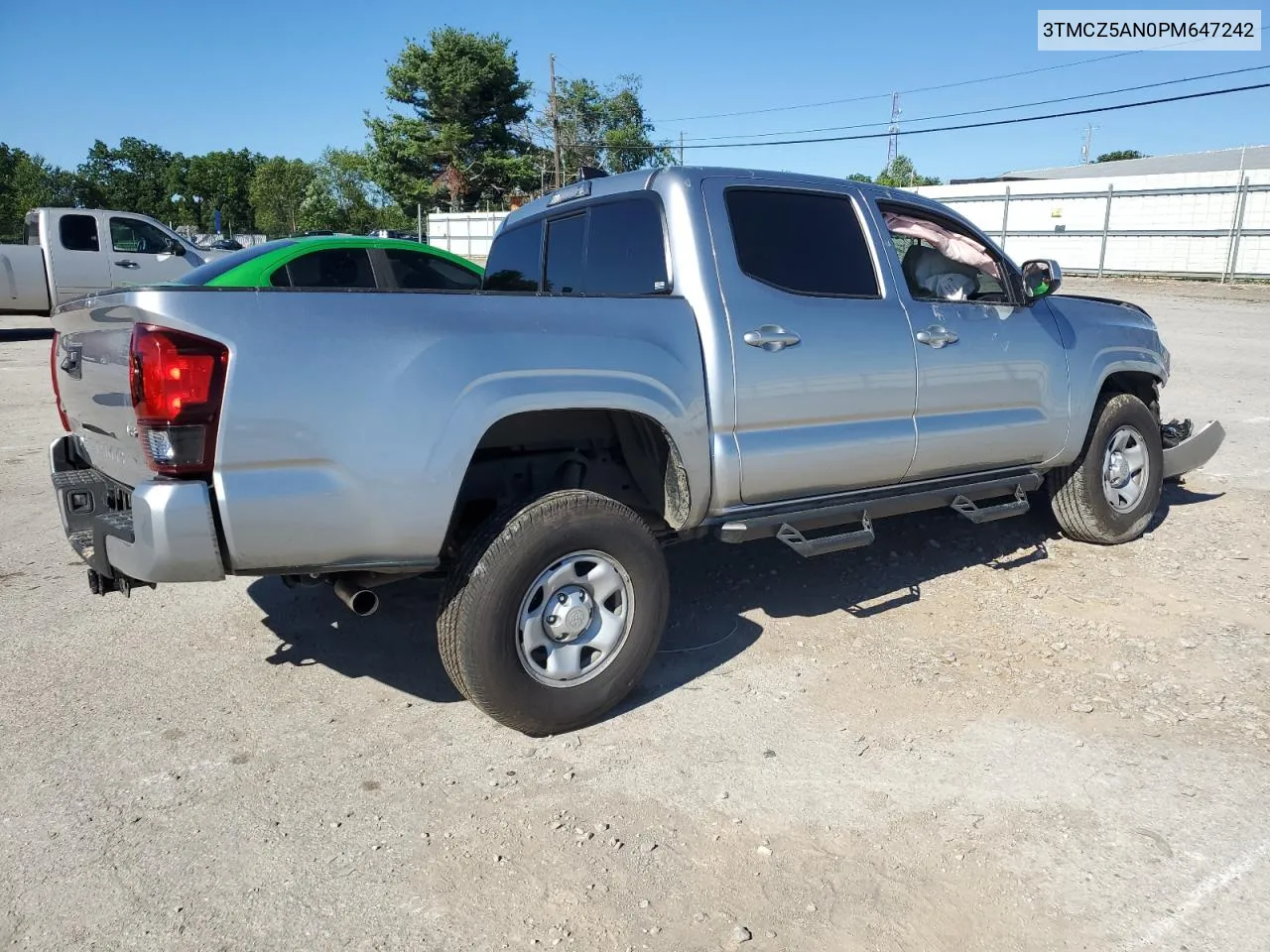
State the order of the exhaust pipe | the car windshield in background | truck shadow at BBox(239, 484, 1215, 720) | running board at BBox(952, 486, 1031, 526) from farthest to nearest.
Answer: the car windshield in background → running board at BBox(952, 486, 1031, 526) → truck shadow at BBox(239, 484, 1215, 720) → the exhaust pipe

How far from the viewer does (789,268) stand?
389 centimetres

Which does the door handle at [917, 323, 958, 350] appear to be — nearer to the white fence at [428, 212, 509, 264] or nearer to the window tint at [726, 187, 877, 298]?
the window tint at [726, 187, 877, 298]

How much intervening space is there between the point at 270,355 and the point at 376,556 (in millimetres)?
718

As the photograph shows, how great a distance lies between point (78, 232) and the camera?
1560 cm

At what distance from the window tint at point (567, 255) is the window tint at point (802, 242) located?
0.84 metres

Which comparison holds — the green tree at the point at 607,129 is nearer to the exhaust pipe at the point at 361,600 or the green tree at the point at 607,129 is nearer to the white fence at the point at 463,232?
the white fence at the point at 463,232

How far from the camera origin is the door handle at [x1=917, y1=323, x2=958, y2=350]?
4.19 m

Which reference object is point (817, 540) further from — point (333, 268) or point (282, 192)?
point (282, 192)

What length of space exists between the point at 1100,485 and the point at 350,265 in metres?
6.78

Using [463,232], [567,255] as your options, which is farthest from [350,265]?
[463,232]

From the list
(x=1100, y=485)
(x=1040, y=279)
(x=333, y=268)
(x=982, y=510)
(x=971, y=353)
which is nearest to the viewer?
(x=971, y=353)

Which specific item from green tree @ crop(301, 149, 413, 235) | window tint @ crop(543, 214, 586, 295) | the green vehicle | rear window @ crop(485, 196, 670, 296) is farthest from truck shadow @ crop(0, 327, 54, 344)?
green tree @ crop(301, 149, 413, 235)

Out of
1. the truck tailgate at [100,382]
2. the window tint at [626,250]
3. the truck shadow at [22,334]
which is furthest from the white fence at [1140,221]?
the truck tailgate at [100,382]

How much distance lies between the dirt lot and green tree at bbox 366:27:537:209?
46.6 meters
